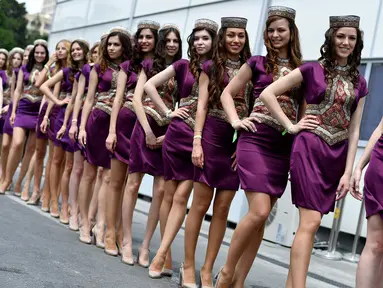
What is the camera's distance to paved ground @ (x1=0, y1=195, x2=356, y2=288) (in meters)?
4.83

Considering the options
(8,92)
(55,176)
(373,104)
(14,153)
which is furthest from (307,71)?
(8,92)

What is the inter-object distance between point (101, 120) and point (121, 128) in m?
0.45

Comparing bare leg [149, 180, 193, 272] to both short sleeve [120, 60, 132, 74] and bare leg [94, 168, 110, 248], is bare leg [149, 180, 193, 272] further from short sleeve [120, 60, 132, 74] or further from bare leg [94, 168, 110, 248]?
short sleeve [120, 60, 132, 74]

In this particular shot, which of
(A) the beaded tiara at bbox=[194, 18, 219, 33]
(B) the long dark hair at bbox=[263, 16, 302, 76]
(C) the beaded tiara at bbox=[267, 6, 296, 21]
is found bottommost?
(B) the long dark hair at bbox=[263, 16, 302, 76]

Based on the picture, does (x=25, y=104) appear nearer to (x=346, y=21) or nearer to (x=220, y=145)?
(x=220, y=145)

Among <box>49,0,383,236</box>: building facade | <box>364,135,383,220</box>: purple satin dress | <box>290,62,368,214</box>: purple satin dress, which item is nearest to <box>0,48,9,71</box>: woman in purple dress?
<box>49,0,383,236</box>: building facade

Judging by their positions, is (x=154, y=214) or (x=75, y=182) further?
(x=75, y=182)

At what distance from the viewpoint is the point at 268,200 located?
475 cm

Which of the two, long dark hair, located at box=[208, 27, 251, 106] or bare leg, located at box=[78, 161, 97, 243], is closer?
long dark hair, located at box=[208, 27, 251, 106]

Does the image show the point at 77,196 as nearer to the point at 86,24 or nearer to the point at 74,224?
the point at 74,224

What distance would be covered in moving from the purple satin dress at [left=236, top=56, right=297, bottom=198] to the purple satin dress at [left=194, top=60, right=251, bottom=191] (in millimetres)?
307

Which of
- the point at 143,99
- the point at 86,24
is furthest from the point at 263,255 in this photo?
the point at 86,24

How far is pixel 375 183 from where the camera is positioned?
165 inches

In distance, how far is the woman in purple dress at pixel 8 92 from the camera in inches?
423
